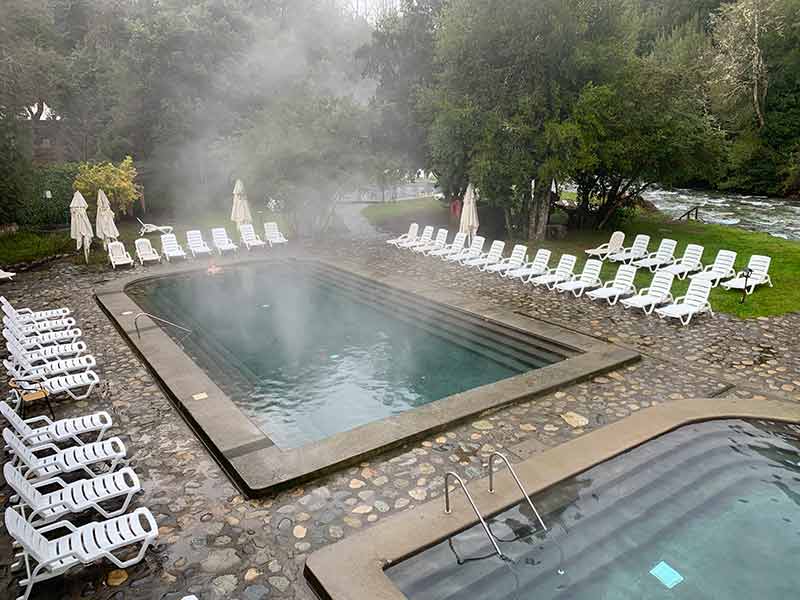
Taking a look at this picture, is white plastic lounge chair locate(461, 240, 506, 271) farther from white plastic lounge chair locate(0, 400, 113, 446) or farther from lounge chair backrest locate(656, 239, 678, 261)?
white plastic lounge chair locate(0, 400, 113, 446)

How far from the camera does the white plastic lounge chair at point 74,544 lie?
432 centimetres

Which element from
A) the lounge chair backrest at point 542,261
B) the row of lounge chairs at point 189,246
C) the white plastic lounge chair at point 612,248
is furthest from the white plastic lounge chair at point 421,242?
the white plastic lounge chair at point 612,248

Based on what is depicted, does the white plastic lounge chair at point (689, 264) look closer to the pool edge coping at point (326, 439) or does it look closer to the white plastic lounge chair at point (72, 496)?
the pool edge coping at point (326, 439)

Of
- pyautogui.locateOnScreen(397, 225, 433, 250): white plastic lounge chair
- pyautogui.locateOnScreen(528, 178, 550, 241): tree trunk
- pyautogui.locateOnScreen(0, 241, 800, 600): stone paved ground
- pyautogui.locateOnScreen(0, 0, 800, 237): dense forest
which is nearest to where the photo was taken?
pyautogui.locateOnScreen(0, 241, 800, 600): stone paved ground

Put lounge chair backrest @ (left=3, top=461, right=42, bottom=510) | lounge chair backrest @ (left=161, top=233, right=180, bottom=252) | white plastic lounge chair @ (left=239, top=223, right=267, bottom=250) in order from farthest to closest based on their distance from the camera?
white plastic lounge chair @ (left=239, top=223, right=267, bottom=250), lounge chair backrest @ (left=161, top=233, right=180, bottom=252), lounge chair backrest @ (left=3, top=461, right=42, bottom=510)

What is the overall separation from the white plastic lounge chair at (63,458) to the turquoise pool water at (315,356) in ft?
7.10

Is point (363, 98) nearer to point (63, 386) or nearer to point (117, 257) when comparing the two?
point (117, 257)

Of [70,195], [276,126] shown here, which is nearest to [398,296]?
[276,126]

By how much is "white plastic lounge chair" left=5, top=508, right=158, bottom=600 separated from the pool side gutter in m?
1.51

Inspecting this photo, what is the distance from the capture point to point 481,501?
5.53 metres

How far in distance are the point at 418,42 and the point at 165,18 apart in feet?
36.9

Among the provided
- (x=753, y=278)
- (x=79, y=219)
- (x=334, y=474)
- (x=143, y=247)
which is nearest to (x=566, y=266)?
(x=753, y=278)

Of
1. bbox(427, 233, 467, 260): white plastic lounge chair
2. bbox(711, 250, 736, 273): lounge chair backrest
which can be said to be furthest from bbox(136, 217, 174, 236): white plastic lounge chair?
bbox(711, 250, 736, 273): lounge chair backrest

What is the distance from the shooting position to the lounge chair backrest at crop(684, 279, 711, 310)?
10.7 meters
